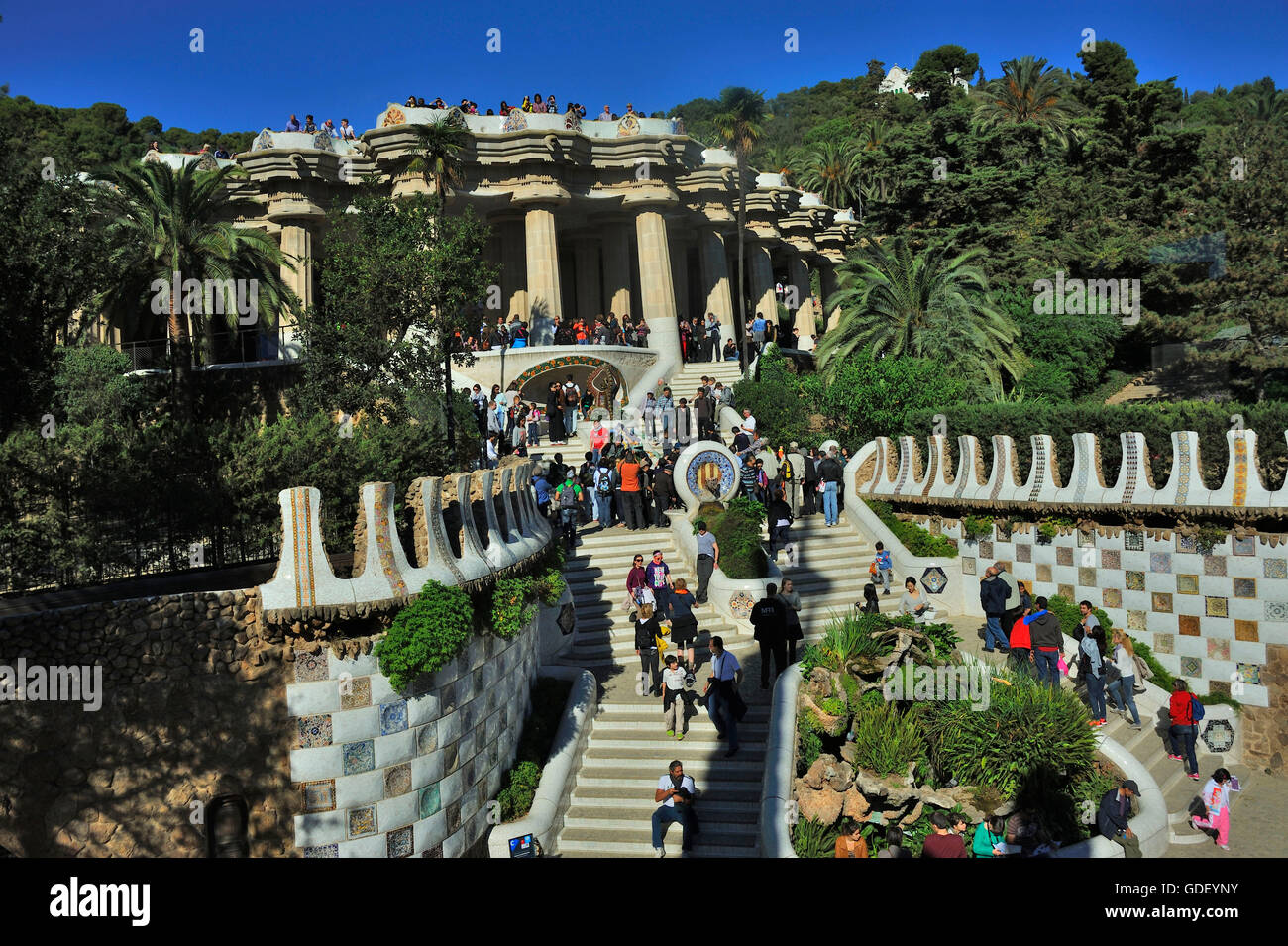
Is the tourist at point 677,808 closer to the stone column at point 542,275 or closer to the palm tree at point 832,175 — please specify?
the stone column at point 542,275

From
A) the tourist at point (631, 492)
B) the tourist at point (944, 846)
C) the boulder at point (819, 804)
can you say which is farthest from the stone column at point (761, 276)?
the tourist at point (944, 846)

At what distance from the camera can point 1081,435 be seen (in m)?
23.5

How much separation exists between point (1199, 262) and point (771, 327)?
20.3m

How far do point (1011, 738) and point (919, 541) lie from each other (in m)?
10.8

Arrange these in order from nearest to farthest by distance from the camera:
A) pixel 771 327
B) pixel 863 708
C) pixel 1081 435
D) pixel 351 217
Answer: pixel 863 708, pixel 1081 435, pixel 351 217, pixel 771 327

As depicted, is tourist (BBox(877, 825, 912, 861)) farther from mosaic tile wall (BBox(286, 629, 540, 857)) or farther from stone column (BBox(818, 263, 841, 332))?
stone column (BBox(818, 263, 841, 332))

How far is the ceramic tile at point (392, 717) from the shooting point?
1380 cm

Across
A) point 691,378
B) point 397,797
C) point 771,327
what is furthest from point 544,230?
point 397,797

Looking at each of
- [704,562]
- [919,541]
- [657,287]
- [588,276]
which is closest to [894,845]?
[704,562]

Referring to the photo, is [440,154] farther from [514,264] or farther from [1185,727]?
[1185,727]

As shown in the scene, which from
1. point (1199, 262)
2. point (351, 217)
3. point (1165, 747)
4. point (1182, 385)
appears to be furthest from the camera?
point (1182, 385)

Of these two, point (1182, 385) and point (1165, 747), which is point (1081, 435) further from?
point (1182, 385)

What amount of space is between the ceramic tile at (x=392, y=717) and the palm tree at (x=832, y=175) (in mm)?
65537

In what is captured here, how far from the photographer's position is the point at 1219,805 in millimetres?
16375
